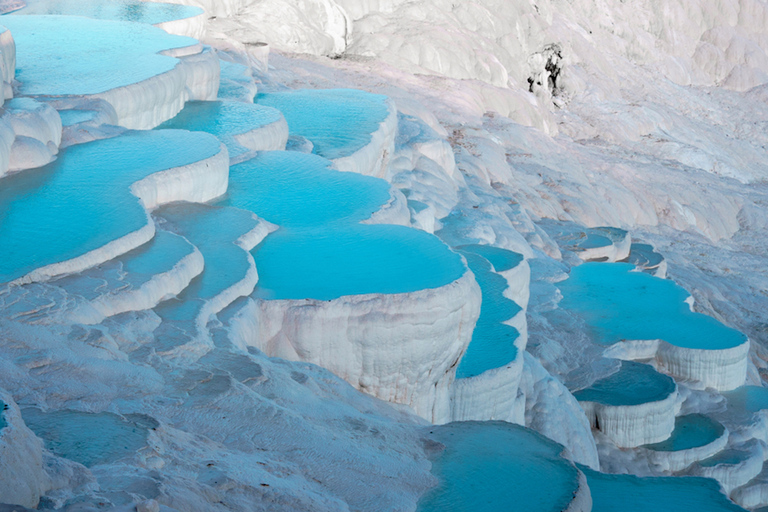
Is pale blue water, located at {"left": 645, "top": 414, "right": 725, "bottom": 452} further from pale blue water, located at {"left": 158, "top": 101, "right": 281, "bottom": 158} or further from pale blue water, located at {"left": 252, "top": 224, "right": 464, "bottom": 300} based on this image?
pale blue water, located at {"left": 158, "top": 101, "right": 281, "bottom": 158}

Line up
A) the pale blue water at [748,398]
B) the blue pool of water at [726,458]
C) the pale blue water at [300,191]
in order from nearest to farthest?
1. the pale blue water at [300,191]
2. the blue pool of water at [726,458]
3. the pale blue water at [748,398]

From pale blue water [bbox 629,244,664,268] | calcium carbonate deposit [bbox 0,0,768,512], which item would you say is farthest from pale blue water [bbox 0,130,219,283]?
pale blue water [bbox 629,244,664,268]

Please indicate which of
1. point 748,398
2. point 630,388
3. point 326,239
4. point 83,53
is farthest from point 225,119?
point 748,398

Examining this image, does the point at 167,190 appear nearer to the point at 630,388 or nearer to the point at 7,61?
the point at 7,61

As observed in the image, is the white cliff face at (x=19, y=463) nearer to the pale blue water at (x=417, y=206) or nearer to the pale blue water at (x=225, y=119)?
the pale blue water at (x=225, y=119)

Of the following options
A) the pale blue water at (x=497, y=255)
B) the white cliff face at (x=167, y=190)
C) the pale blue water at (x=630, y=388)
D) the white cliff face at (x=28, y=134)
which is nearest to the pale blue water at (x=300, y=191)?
the white cliff face at (x=167, y=190)

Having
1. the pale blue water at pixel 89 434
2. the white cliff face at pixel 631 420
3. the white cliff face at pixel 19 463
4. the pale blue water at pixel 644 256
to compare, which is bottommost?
the pale blue water at pixel 644 256
